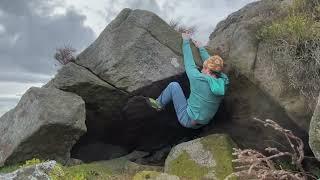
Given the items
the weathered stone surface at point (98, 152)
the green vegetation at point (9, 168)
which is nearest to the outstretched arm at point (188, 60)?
the weathered stone surface at point (98, 152)

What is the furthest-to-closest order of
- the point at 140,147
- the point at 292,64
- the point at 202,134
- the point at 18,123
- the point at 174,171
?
1. the point at 140,147
2. the point at 202,134
3. the point at 18,123
4. the point at 174,171
5. the point at 292,64

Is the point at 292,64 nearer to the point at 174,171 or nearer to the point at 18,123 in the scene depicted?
the point at 174,171

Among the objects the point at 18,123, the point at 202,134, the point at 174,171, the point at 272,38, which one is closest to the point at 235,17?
the point at 272,38

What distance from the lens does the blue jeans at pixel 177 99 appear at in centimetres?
1330

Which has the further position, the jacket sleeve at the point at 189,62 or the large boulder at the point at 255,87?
the jacket sleeve at the point at 189,62

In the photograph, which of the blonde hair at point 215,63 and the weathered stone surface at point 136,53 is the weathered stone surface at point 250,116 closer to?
the blonde hair at point 215,63

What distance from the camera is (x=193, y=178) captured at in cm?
1242

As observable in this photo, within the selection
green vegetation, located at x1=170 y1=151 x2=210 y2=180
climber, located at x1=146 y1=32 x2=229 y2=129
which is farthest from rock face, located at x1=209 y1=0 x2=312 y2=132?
green vegetation, located at x1=170 y1=151 x2=210 y2=180

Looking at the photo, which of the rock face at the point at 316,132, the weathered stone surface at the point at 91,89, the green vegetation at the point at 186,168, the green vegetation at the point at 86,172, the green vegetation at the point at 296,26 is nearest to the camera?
the rock face at the point at 316,132

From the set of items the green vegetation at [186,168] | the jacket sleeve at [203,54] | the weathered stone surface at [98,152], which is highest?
the jacket sleeve at [203,54]

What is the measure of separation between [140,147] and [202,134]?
2.31 meters

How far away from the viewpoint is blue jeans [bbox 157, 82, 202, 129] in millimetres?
13305

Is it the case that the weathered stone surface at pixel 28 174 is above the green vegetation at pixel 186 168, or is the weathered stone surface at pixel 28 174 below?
above

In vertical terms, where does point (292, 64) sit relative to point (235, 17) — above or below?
below
